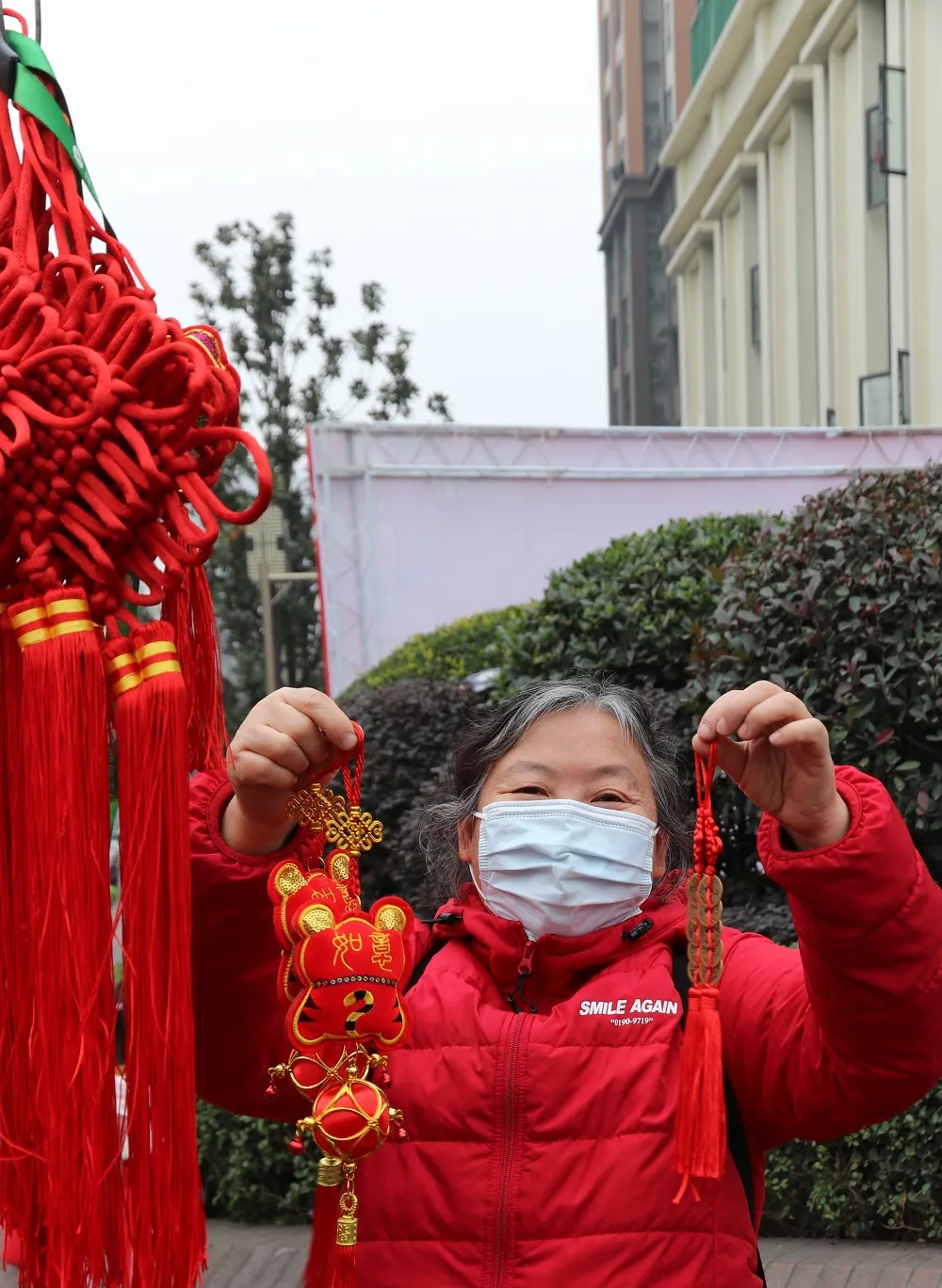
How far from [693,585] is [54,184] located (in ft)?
13.1

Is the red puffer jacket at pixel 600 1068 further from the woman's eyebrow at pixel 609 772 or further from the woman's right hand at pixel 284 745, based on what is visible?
the woman's eyebrow at pixel 609 772

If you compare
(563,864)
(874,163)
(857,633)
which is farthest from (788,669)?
(874,163)

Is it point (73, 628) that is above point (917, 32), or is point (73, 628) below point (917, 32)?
below

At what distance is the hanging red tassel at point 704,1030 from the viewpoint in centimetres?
165

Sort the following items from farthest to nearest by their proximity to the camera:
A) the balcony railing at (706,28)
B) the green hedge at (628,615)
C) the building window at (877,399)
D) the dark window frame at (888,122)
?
the balcony railing at (706,28), the building window at (877,399), the dark window frame at (888,122), the green hedge at (628,615)

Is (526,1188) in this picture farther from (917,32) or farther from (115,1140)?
(917,32)

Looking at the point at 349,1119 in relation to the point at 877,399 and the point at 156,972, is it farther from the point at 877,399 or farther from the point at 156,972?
the point at 877,399

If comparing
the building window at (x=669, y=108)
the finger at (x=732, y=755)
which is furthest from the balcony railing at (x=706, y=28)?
the finger at (x=732, y=755)

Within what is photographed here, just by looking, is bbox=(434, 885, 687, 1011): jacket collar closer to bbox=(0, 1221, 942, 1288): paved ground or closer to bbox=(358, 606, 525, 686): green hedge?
bbox=(0, 1221, 942, 1288): paved ground

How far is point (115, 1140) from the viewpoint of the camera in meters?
1.43

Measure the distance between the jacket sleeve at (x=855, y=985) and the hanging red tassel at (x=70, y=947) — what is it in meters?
0.80

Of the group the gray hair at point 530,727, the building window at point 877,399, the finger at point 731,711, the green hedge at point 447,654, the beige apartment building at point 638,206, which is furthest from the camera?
the beige apartment building at point 638,206

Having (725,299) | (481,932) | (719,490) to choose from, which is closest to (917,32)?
(719,490)

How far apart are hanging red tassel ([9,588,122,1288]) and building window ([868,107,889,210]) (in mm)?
14928
